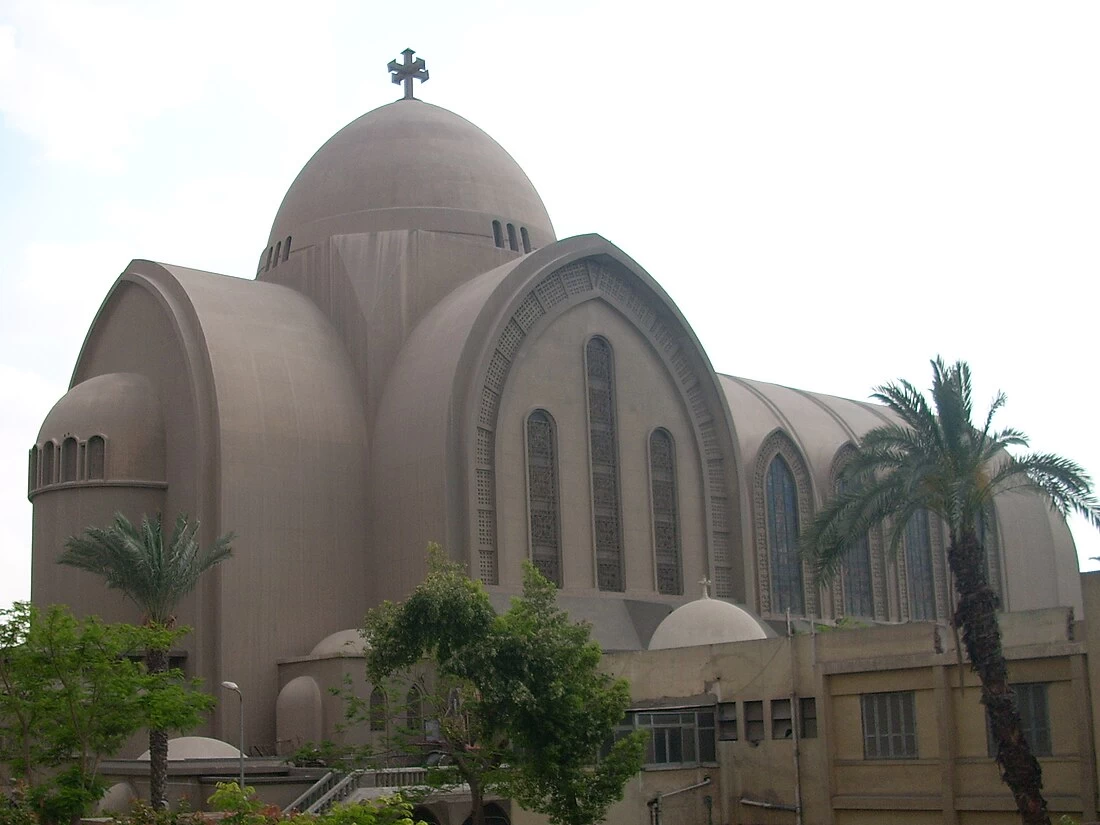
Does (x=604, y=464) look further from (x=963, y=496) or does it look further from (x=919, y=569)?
(x=963, y=496)

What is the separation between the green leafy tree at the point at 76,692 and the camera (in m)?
26.2

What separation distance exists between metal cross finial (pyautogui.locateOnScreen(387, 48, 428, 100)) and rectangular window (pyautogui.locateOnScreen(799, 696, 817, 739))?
25.1 m

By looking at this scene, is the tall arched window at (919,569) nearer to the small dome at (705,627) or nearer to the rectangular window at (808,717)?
the small dome at (705,627)

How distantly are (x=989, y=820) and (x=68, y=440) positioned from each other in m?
22.6

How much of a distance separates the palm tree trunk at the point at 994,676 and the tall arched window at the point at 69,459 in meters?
21.8

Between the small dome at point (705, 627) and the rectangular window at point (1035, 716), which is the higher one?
the small dome at point (705, 627)

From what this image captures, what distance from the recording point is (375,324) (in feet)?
132

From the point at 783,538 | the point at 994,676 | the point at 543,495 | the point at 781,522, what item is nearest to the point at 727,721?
the point at 994,676

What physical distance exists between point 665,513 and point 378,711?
45.6ft

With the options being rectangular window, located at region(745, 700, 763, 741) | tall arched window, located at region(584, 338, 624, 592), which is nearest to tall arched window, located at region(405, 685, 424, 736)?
tall arched window, located at region(584, 338, 624, 592)

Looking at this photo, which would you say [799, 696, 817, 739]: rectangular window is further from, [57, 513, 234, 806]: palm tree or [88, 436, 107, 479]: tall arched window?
[88, 436, 107, 479]: tall arched window

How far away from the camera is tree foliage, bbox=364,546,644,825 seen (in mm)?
25719

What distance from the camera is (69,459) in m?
37.8

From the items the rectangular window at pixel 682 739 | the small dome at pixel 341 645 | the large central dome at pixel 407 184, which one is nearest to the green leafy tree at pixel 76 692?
the small dome at pixel 341 645
